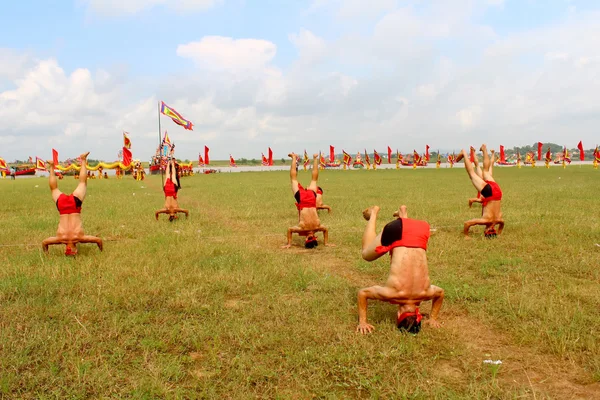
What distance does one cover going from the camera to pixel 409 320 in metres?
5.45

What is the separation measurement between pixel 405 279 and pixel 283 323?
1767mm

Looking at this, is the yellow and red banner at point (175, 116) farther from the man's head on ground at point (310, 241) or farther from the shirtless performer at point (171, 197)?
the man's head on ground at point (310, 241)

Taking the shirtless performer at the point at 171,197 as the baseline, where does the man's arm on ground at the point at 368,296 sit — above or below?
below

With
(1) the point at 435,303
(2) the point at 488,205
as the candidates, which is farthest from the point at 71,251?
(2) the point at 488,205

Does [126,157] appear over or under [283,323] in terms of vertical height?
over

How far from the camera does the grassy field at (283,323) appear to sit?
14.3ft

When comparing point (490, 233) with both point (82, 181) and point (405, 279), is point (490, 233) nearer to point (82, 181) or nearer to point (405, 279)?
point (405, 279)

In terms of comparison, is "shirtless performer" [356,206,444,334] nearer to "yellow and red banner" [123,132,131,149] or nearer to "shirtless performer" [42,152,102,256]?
"shirtless performer" [42,152,102,256]

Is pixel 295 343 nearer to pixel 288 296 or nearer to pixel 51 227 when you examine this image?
pixel 288 296

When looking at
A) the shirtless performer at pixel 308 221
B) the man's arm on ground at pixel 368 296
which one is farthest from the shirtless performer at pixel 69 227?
the man's arm on ground at pixel 368 296

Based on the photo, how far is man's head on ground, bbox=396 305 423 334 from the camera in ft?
17.9

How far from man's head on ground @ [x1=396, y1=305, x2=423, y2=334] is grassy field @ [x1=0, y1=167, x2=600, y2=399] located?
16cm

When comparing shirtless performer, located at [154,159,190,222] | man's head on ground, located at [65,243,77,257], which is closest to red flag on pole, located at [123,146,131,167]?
shirtless performer, located at [154,159,190,222]

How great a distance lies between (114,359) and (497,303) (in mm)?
5409
